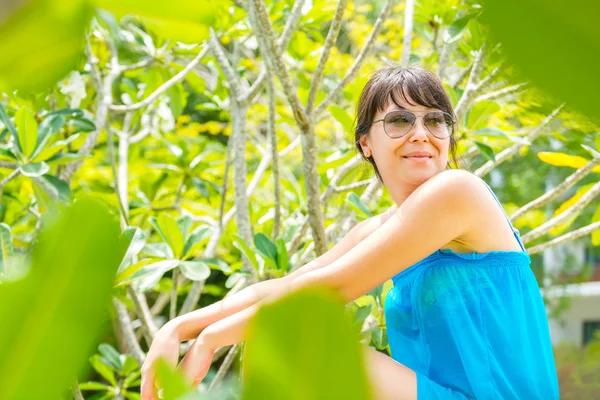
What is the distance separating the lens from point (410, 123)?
1592 mm

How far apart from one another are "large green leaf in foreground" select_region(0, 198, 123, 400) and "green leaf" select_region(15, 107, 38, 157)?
1.93m

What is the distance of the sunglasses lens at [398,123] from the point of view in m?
1.59

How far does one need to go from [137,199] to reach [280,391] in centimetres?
290

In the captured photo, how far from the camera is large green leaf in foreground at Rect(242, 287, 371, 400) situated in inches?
6.1

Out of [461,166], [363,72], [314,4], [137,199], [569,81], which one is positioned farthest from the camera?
[363,72]

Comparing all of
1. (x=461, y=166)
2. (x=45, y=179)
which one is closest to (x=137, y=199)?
(x=45, y=179)

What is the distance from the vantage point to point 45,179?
2049 mm

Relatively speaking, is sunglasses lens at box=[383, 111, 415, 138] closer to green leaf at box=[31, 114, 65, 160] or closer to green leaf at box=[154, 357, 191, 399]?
green leaf at box=[31, 114, 65, 160]

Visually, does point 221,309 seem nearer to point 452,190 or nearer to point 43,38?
point 452,190

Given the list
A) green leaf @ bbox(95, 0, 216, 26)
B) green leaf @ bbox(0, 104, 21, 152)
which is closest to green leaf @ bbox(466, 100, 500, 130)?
green leaf @ bbox(0, 104, 21, 152)

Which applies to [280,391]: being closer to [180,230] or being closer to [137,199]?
[180,230]

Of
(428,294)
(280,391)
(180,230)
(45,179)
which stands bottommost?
(428,294)

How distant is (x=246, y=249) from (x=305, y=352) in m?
1.85

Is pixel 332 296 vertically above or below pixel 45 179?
above
